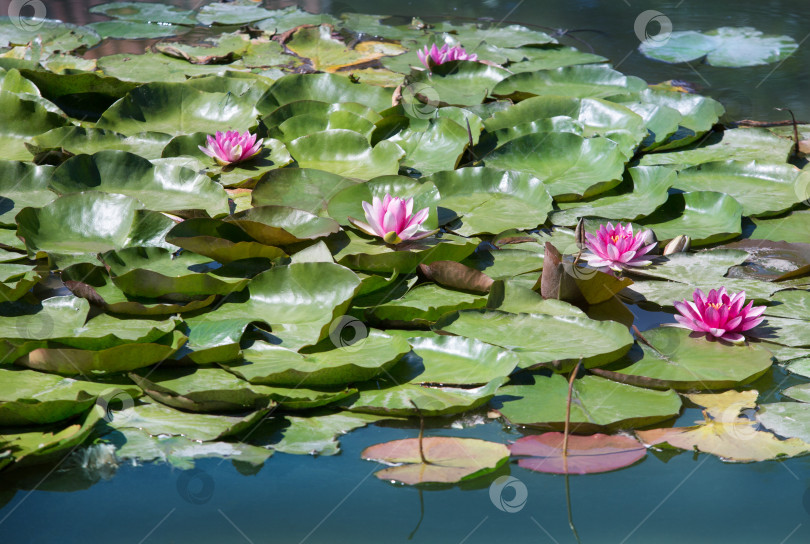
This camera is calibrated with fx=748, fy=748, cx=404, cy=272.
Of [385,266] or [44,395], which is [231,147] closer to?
[385,266]

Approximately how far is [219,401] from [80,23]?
Result: 4.09m

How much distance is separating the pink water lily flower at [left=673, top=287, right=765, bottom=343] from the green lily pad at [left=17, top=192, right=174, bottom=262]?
1487 millimetres

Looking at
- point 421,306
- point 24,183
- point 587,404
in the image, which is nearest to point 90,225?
point 24,183

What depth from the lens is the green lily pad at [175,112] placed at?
2.98 m

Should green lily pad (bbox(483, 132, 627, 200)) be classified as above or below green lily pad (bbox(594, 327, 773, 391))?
above

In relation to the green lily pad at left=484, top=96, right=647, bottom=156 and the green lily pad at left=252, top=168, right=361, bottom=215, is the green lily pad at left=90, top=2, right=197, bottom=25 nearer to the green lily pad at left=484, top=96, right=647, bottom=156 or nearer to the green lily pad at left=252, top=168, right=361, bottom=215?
the green lily pad at left=484, top=96, right=647, bottom=156

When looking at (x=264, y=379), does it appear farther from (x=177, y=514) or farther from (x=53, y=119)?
(x=53, y=119)

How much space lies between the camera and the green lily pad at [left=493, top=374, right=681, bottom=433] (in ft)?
5.26

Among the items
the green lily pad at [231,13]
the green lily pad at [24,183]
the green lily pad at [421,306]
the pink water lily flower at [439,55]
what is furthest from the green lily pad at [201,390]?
the green lily pad at [231,13]

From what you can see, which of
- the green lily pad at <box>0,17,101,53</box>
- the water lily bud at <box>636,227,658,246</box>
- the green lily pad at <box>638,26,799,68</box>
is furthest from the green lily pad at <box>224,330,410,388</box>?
the green lily pad at <box>0,17,101,53</box>

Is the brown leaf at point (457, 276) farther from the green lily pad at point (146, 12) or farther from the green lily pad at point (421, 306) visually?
the green lily pad at point (146, 12)

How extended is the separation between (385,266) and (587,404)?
724mm

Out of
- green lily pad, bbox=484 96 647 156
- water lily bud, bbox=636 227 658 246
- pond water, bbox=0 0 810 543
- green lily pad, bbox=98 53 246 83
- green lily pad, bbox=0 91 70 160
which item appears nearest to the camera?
pond water, bbox=0 0 810 543

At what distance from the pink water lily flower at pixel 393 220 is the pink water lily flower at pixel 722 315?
2.55ft
